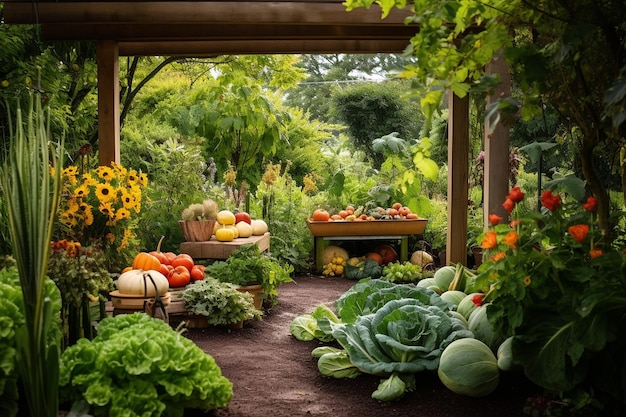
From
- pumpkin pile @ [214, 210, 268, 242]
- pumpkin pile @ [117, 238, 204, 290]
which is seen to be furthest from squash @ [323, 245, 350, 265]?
pumpkin pile @ [117, 238, 204, 290]

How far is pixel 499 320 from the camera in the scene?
146 inches

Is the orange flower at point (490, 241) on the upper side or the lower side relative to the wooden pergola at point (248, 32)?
lower

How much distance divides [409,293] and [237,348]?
129 cm

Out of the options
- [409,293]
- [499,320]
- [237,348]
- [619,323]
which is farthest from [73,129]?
[619,323]

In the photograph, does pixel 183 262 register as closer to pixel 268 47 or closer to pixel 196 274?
pixel 196 274

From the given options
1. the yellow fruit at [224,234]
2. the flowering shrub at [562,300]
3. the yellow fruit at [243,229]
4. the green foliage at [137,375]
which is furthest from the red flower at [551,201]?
the yellow fruit at [243,229]

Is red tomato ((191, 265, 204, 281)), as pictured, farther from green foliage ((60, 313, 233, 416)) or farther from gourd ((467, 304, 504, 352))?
green foliage ((60, 313, 233, 416))

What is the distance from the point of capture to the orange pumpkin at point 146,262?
5.89m

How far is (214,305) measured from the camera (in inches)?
229

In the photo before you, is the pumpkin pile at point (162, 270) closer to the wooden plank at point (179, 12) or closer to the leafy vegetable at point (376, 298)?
the leafy vegetable at point (376, 298)

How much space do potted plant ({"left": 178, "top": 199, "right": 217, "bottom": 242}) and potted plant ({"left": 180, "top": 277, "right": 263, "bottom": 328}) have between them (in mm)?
1267

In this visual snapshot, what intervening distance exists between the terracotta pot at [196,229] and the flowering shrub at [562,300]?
386 cm

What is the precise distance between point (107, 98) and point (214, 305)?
207 cm

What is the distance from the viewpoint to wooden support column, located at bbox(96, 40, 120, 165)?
6.47 meters
